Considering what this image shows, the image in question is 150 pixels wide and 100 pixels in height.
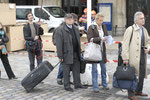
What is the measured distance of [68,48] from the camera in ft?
21.6

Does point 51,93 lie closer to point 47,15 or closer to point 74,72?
point 74,72

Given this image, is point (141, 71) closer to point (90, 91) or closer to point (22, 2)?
point (90, 91)

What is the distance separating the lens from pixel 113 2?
1806cm

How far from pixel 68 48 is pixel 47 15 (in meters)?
9.21

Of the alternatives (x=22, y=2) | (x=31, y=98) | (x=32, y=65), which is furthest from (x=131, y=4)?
(x=31, y=98)

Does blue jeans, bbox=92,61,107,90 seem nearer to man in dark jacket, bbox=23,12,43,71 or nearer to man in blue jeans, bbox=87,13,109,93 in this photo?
man in blue jeans, bbox=87,13,109,93

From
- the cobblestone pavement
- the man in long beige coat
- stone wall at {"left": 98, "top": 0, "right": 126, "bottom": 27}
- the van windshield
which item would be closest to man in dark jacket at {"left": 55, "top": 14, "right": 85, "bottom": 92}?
the cobblestone pavement

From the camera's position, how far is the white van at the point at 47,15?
1536 centimetres

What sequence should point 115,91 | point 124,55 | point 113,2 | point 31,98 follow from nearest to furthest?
point 124,55 < point 31,98 < point 115,91 < point 113,2

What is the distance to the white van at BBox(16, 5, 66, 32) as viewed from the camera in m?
15.4

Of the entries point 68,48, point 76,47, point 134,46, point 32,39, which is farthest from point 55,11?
point 134,46

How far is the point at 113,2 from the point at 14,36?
762 centimetres

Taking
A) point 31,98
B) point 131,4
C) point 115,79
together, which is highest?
point 131,4

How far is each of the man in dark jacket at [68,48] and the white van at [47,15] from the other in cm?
854
